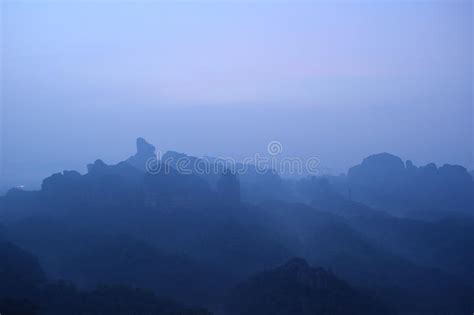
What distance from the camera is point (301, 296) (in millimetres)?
31531

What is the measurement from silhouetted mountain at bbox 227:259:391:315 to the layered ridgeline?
78 millimetres

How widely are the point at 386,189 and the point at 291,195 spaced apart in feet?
69.7

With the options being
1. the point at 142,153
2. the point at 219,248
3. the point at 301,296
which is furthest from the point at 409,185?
the point at 301,296

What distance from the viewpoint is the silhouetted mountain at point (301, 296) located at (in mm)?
30906

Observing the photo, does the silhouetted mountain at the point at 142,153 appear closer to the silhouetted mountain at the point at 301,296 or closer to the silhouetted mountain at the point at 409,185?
the silhouetted mountain at the point at 409,185

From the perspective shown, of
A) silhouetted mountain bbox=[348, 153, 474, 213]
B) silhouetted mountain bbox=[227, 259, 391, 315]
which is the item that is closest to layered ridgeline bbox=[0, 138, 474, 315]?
silhouetted mountain bbox=[227, 259, 391, 315]

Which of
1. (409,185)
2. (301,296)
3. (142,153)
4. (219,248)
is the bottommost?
(301,296)

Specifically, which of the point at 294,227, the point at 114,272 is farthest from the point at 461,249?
the point at 114,272

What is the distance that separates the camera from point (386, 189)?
293 feet

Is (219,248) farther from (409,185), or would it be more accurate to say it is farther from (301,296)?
(409,185)

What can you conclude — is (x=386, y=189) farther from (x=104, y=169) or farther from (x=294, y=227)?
(x=104, y=169)

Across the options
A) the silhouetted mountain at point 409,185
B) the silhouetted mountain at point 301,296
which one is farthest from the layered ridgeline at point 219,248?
the silhouetted mountain at point 409,185

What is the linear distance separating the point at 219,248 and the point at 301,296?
618 inches

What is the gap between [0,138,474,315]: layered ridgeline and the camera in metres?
32.0
